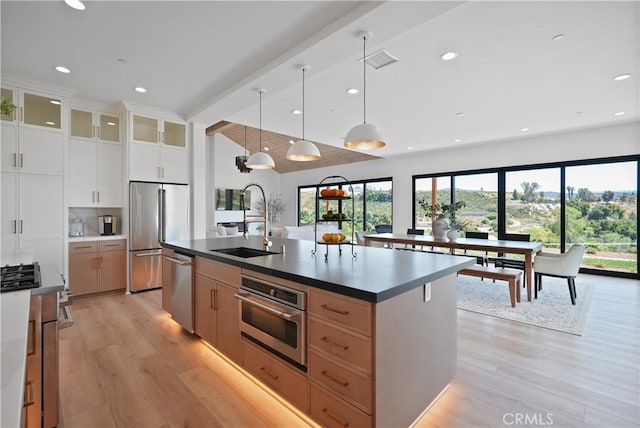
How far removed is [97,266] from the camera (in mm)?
4258

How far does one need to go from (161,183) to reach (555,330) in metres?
5.44

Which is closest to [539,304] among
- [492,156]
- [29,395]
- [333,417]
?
[333,417]

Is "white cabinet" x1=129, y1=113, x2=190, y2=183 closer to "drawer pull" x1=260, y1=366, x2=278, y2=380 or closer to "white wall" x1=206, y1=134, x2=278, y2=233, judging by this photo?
"drawer pull" x1=260, y1=366, x2=278, y2=380

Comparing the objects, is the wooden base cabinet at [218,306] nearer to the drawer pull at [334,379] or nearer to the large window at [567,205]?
the drawer pull at [334,379]

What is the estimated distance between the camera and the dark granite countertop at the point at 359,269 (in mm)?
1434

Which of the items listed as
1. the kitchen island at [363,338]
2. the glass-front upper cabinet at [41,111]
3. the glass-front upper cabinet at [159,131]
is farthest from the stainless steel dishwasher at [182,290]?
the glass-front upper cabinet at [41,111]

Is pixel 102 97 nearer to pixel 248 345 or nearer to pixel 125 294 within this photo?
pixel 125 294

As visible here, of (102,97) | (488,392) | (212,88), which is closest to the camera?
(488,392)

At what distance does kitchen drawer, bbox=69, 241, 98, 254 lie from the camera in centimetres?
405

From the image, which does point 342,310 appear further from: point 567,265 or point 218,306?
point 567,265

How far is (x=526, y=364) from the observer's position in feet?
7.83

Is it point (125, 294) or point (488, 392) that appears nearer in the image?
point (488, 392)

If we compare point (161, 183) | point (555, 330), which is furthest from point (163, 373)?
point (555, 330)

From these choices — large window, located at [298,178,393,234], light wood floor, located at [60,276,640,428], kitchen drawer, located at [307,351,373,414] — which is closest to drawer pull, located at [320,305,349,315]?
kitchen drawer, located at [307,351,373,414]
